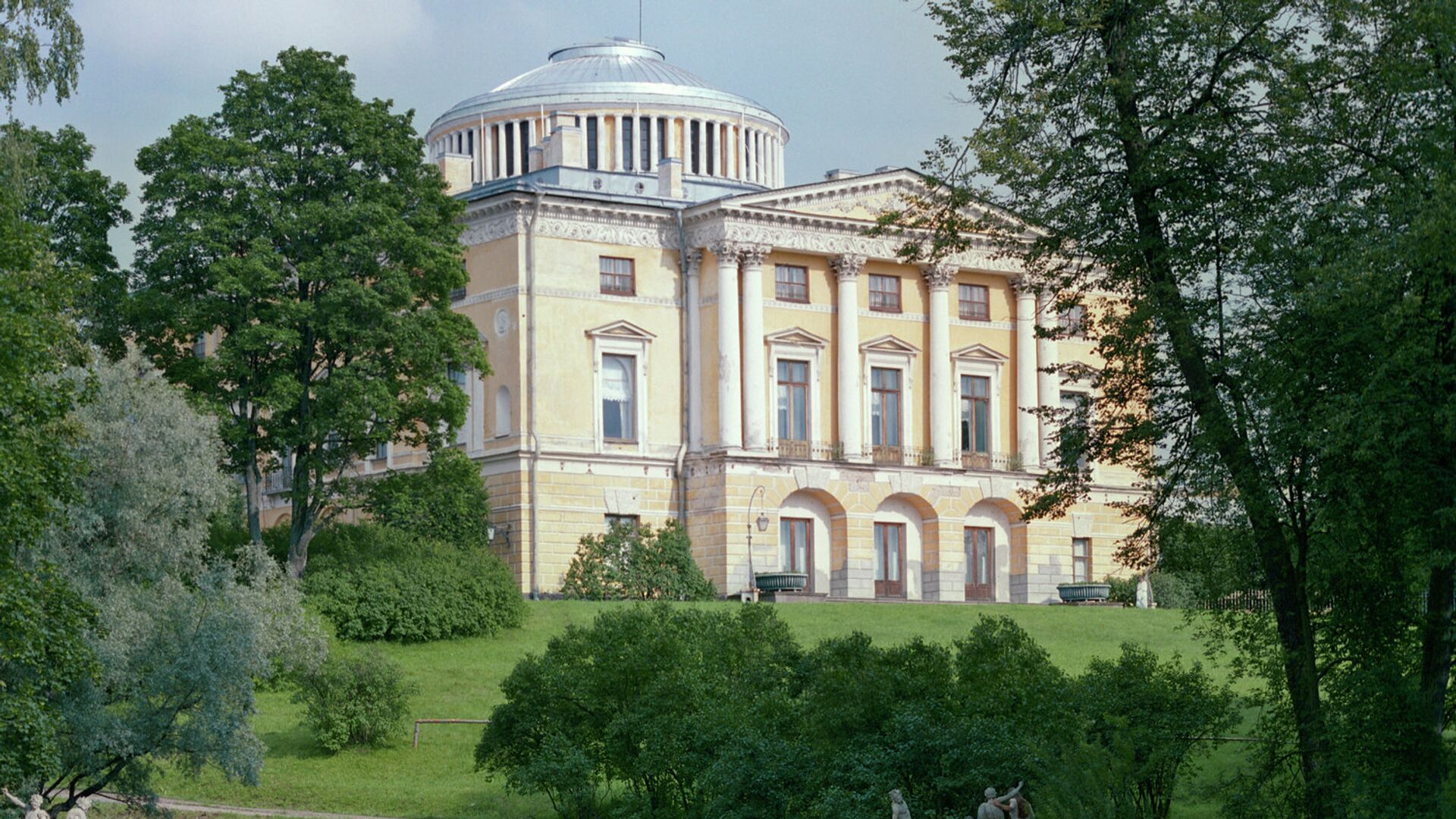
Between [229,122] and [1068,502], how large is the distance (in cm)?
2681

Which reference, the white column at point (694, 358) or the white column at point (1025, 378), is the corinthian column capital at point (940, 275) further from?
the white column at point (694, 358)

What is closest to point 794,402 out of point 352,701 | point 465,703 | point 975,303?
point 975,303

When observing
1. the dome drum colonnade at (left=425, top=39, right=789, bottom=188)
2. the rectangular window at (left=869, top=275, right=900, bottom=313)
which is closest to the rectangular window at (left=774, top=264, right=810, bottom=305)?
the rectangular window at (left=869, top=275, right=900, bottom=313)

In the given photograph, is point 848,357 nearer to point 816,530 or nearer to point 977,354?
point 977,354

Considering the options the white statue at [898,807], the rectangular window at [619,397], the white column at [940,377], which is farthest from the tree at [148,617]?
the white column at [940,377]

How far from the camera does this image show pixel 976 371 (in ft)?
208

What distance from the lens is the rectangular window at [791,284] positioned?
6053cm

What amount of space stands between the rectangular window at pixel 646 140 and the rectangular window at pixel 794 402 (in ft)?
44.6

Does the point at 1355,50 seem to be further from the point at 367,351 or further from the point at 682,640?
the point at 367,351

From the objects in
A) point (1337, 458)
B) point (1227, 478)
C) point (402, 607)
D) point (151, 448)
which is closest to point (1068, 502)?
point (1227, 478)

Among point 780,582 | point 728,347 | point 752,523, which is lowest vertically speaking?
point 780,582

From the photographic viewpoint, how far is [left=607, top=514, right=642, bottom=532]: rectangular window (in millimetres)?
57906

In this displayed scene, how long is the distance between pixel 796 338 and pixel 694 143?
1410 centimetres

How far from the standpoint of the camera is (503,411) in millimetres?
58531
